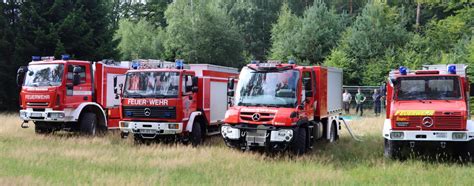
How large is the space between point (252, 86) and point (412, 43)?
29282 mm

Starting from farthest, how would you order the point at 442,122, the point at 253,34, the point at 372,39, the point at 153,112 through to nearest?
the point at 253,34 → the point at 372,39 → the point at 153,112 → the point at 442,122

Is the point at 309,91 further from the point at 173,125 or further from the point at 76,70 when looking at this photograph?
the point at 76,70

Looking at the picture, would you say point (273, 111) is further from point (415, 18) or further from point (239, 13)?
point (239, 13)

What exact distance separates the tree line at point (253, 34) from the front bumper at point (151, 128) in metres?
15.5

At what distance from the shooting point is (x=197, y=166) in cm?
1070

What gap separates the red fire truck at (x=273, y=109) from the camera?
11.6 meters

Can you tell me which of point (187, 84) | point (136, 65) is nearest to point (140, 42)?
point (136, 65)

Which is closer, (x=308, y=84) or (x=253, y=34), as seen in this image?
(x=308, y=84)

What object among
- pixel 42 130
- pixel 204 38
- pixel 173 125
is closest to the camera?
pixel 173 125

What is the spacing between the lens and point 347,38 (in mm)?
40844

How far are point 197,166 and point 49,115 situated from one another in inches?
277

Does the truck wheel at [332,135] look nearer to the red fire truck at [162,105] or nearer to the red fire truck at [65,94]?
the red fire truck at [162,105]

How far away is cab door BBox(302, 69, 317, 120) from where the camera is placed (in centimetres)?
1245

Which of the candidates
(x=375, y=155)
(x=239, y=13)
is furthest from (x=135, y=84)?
(x=239, y=13)
